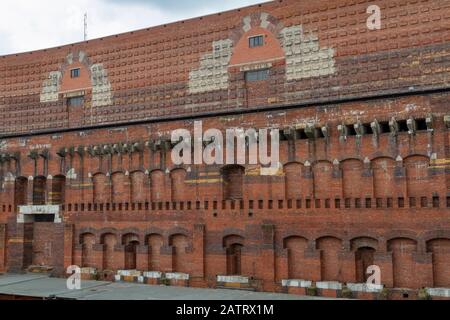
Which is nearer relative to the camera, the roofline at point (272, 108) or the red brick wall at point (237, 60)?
the roofline at point (272, 108)

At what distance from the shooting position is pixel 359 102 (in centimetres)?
2206

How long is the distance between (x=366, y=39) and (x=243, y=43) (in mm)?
7178

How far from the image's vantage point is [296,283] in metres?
22.5

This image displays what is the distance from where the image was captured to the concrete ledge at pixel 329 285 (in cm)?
2161

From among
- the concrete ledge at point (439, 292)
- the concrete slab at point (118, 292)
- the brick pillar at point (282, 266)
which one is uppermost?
the brick pillar at point (282, 266)

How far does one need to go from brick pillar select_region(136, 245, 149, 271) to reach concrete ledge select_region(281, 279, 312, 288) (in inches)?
299

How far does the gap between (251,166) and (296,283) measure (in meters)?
5.65

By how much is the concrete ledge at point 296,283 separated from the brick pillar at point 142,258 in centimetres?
758

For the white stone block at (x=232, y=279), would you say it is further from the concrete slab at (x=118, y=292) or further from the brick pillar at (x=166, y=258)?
the brick pillar at (x=166, y=258)

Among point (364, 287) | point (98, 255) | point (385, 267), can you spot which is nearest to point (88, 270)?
point (98, 255)

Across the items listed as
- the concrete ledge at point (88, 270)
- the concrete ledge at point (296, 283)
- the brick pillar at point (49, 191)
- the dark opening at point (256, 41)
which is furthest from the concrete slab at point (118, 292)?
the dark opening at point (256, 41)

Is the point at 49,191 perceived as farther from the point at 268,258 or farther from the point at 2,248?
the point at 268,258

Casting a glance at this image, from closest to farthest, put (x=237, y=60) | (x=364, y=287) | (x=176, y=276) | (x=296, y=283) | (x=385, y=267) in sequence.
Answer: (x=385, y=267) < (x=364, y=287) < (x=296, y=283) < (x=176, y=276) < (x=237, y=60)

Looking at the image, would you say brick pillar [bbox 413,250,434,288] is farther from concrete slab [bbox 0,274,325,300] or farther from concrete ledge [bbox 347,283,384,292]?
concrete slab [bbox 0,274,325,300]
